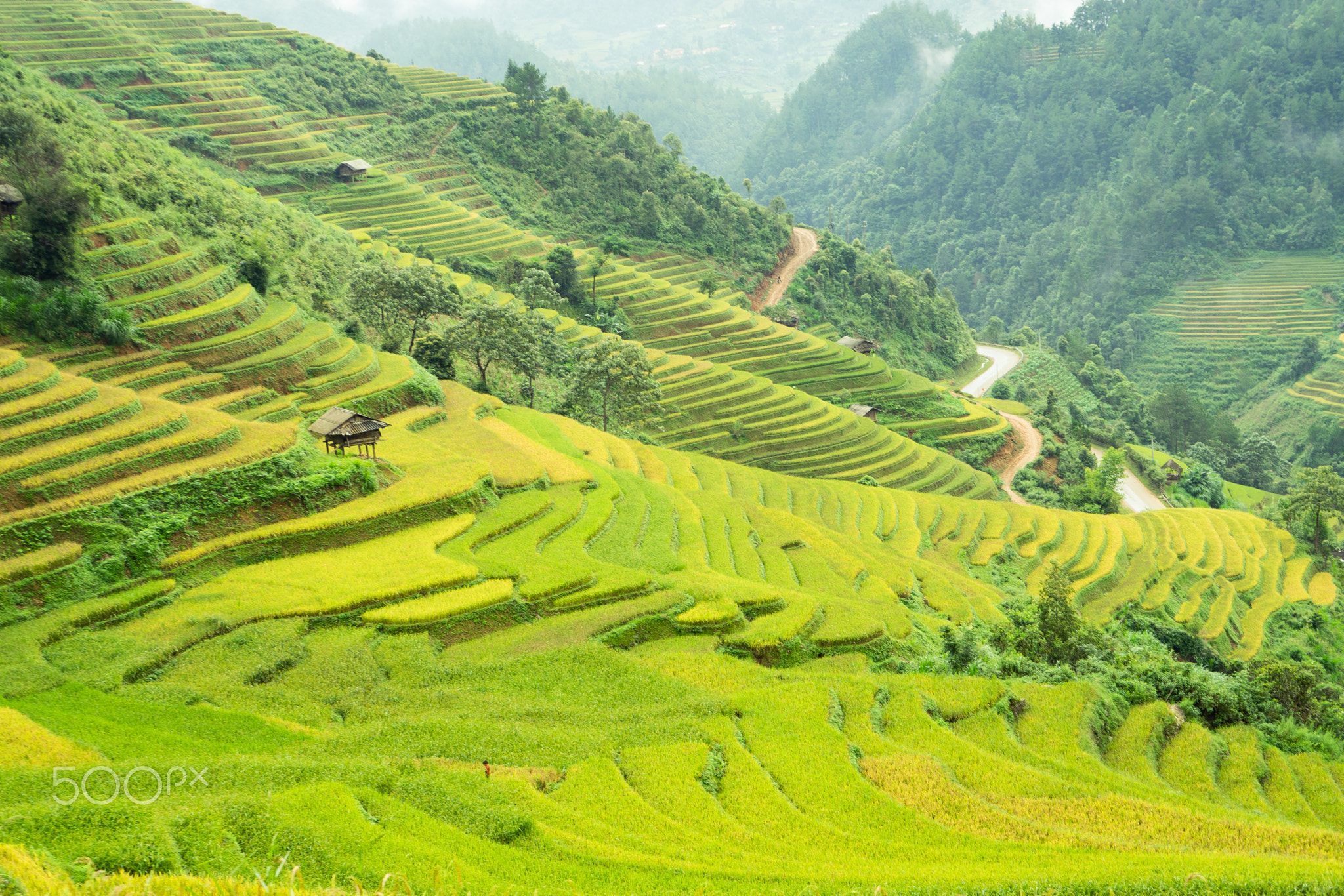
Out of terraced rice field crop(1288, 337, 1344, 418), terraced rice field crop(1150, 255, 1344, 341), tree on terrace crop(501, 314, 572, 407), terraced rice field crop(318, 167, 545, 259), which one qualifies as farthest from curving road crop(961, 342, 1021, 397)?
tree on terrace crop(501, 314, 572, 407)

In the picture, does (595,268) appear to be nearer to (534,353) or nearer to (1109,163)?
(534,353)

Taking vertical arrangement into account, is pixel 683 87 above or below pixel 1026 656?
above

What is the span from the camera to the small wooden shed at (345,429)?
20.8 meters

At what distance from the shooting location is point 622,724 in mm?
13445

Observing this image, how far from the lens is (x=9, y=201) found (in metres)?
22.4

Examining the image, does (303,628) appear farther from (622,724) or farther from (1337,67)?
(1337,67)

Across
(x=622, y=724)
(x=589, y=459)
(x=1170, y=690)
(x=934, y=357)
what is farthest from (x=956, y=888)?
(x=934, y=357)

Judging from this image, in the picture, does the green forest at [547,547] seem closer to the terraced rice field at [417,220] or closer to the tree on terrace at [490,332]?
the tree on terrace at [490,332]

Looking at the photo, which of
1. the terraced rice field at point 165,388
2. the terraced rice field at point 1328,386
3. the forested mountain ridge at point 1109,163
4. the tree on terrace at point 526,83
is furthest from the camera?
the forested mountain ridge at point 1109,163

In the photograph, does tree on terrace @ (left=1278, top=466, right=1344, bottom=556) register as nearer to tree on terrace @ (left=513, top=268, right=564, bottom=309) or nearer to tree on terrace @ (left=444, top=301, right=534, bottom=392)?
tree on terrace @ (left=444, top=301, right=534, bottom=392)

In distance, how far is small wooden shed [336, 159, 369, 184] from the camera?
53.0m

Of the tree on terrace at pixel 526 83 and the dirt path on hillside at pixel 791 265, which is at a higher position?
the tree on terrace at pixel 526 83

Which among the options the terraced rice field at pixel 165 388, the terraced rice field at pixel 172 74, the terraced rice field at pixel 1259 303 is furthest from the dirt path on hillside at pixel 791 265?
the terraced rice field at pixel 165 388

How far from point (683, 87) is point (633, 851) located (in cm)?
20968
